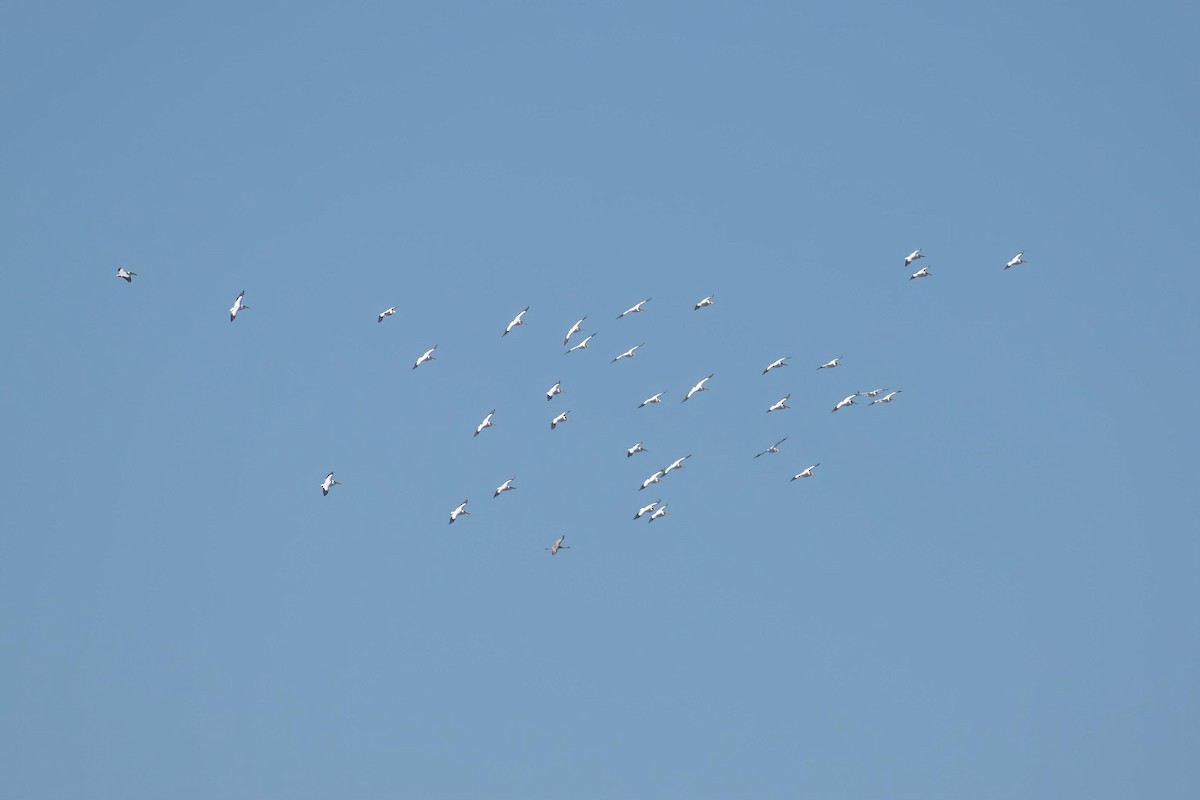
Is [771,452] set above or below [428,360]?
below

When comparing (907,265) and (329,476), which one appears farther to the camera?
(907,265)

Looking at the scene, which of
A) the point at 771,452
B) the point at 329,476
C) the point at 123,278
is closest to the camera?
the point at 123,278

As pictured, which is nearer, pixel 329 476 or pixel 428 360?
pixel 329 476

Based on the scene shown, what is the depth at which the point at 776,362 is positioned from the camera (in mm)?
177000

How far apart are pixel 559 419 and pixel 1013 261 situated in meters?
34.5

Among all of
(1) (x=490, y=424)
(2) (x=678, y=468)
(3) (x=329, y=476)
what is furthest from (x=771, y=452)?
(3) (x=329, y=476)

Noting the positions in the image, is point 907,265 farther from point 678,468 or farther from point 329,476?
point 329,476

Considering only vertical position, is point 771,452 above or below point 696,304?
below

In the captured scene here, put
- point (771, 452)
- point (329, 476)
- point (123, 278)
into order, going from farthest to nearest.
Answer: point (771, 452) < point (329, 476) < point (123, 278)

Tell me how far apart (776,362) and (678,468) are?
10.5 meters

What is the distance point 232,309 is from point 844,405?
46056mm

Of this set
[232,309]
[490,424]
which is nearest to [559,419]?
[490,424]

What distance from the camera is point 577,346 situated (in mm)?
175875

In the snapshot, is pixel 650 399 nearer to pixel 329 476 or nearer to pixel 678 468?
Result: pixel 678 468
